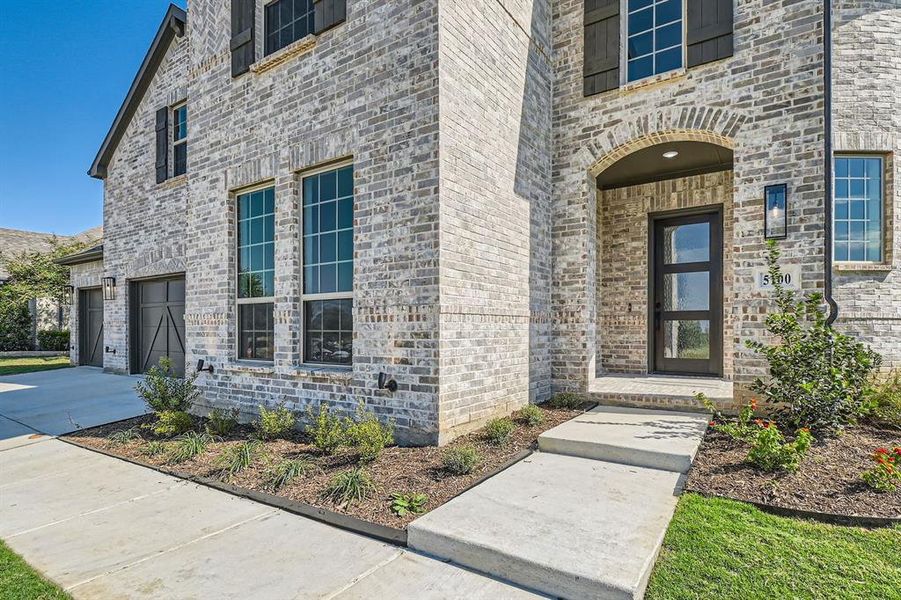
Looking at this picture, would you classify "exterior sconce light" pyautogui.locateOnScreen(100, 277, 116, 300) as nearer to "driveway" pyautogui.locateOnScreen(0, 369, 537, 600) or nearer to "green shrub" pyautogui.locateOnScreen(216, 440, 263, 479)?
"driveway" pyautogui.locateOnScreen(0, 369, 537, 600)

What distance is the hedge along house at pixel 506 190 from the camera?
516cm

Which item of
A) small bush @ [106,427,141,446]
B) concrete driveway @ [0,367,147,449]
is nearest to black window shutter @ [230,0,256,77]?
small bush @ [106,427,141,446]

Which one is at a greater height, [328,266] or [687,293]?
[328,266]

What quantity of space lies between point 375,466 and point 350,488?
0.62 meters

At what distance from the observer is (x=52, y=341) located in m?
19.0

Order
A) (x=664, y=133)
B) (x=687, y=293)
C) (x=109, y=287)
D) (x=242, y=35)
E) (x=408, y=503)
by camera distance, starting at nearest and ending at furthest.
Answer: (x=408, y=503)
(x=664, y=133)
(x=242, y=35)
(x=687, y=293)
(x=109, y=287)

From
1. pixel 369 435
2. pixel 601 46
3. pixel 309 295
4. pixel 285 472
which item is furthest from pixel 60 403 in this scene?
pixel 601 46

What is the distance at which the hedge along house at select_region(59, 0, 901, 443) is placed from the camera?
203 inches

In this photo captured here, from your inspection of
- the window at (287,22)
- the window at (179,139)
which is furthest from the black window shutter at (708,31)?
the window at (179,139)

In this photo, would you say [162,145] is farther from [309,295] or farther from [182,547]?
[182,547]

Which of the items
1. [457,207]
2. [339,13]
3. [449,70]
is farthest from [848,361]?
[339,13]

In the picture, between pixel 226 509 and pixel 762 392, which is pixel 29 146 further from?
pixel 762 392

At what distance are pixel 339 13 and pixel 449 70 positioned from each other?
1.81 metres

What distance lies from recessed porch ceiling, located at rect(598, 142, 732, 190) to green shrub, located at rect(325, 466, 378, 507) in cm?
594
